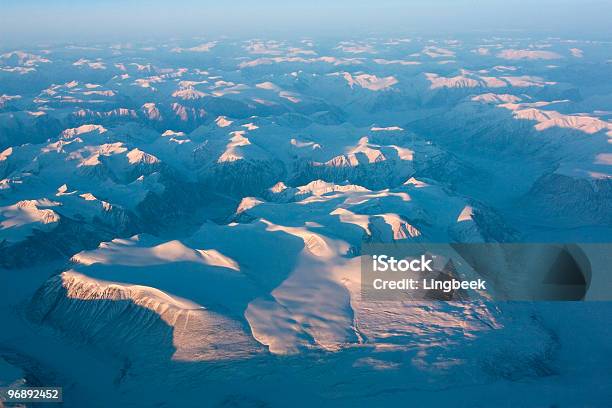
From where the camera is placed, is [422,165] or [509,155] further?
[509,155]

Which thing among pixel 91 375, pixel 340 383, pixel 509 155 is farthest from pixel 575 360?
pixel 509 155

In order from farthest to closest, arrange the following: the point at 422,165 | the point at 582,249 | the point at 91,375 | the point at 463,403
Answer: the point at 422,165 < the point at 582,249 < the point at 91,375 < the point at 463,403

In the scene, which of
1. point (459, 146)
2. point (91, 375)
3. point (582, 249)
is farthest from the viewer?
point (459, 146)

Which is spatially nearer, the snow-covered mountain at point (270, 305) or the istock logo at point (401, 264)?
the snow-covered mountain at point (270, 305)

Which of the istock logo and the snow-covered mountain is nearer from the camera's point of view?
the snow-covered mountain

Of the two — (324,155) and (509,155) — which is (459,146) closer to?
(509,155)

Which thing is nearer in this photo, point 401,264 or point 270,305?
point 270,305

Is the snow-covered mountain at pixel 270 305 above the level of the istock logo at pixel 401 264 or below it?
below

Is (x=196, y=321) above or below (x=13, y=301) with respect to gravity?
above

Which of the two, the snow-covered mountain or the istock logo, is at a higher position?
the istock logo

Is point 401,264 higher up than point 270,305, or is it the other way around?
point 401,264
